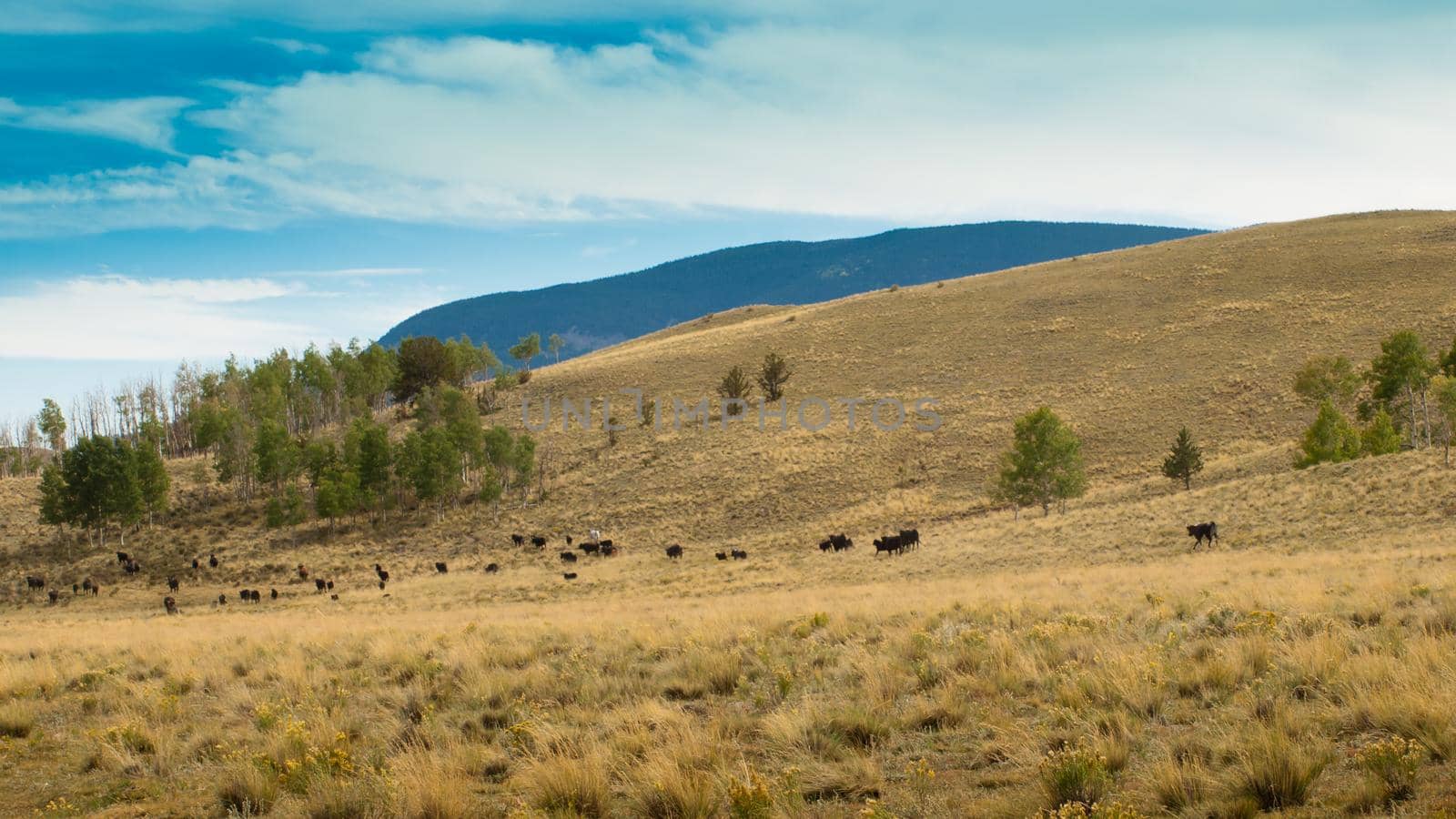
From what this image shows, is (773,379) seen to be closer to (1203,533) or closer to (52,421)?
(1203,533)

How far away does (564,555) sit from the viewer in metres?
51.0

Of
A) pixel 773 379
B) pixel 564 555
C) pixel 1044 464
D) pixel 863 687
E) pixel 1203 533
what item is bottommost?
pixel 564 555

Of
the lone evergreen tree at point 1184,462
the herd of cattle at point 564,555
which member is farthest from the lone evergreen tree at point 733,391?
the lone evergreen tree at point 1184,462

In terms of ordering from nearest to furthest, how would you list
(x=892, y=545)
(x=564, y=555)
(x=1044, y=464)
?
(x=892, y=545) < (x=564, y=555) < (x=1044, y=464)

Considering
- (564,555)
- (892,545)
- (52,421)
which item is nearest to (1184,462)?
(892,545)

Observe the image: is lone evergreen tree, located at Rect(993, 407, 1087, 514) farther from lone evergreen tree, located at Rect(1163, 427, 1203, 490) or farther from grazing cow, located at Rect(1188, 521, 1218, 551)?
grazing cow, located at Rect(1188, 521, 1218, 551)

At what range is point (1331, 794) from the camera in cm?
569

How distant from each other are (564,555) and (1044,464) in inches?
1156

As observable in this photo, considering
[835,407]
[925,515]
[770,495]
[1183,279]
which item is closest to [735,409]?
[835,407]

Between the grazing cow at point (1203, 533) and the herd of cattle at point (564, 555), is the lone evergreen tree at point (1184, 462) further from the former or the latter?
the grazing cow at point (1203, 533)

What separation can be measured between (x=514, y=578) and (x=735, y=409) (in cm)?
4194

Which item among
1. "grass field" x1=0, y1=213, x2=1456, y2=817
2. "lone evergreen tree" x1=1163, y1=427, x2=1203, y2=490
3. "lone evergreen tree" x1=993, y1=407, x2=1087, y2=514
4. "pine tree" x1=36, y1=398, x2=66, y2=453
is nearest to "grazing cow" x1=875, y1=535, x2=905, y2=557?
"grass field" x1=0, y1=213, x2=1456, y2=817

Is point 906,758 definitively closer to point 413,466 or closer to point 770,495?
point 770,495

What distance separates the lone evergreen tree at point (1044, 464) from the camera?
51.6 meters
